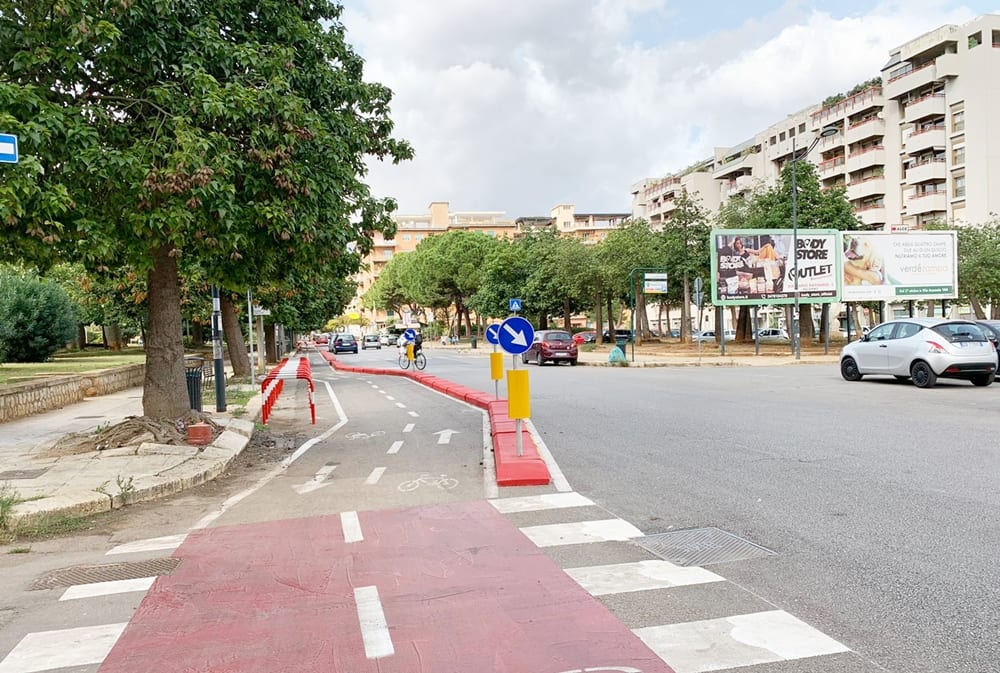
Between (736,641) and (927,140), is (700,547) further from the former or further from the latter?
(927,140)

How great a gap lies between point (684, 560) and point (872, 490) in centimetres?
290

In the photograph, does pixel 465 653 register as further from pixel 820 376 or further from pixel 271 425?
pixel 820 376

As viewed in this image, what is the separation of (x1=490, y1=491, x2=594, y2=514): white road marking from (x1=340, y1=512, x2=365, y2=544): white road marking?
1.26 metres

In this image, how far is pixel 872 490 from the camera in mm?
7207

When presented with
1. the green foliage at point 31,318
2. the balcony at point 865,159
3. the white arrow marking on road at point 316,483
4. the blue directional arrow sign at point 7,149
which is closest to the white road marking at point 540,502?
the white arrow marking on road at point 316,483

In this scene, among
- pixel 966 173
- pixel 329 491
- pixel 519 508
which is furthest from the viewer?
pixel 966 173

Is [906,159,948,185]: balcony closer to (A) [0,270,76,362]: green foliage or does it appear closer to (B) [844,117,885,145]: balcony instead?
(B) [844,117,885,145]: balcony

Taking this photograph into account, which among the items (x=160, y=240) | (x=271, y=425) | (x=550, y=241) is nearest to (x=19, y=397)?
(x=271, y=425)

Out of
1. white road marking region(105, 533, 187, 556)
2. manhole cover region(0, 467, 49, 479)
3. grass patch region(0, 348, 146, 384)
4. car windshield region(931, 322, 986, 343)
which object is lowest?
white road marking region(105, 533, 187, 556)

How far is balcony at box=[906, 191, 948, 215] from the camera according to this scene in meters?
56.2

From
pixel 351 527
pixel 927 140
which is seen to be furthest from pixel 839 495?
pixel 927 140

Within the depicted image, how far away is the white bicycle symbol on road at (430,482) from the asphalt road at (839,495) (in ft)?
4.49

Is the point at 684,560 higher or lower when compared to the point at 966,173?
lower

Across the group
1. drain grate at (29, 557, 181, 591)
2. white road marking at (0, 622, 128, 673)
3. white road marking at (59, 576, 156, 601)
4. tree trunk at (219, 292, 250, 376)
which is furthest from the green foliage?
white road marking at (0, 622, 128, 673)
